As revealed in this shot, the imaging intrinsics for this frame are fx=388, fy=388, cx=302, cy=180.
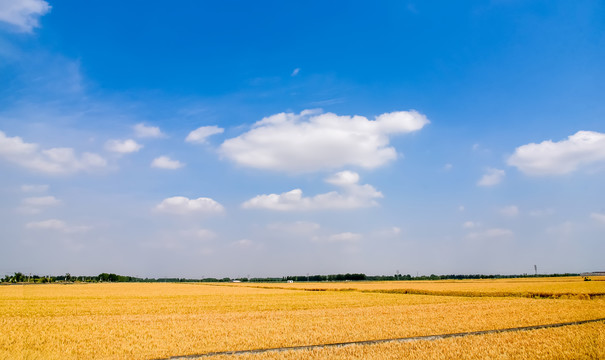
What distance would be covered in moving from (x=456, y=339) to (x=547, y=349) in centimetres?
307

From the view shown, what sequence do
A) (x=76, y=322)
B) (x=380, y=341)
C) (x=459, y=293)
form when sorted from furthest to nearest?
(x=459, y=293)
(x=76, y=322)
(x=380, y=341)

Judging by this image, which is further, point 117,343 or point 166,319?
point 166,319

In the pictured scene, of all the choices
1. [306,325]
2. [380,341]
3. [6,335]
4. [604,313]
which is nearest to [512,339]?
[380,341]

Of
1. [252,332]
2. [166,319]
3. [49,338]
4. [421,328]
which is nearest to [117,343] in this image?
[49,338]

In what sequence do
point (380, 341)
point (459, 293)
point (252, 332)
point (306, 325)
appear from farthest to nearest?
point (459, 293) < point (306, 325) < point (252, 332) < point (380, 341)

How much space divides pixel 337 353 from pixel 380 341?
2.75m

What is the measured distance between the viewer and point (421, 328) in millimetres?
18062

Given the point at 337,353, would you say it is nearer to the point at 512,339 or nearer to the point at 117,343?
the point at 512,339

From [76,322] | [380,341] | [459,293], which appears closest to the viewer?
[380,341]

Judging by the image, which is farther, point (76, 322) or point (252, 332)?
point (76, 322)

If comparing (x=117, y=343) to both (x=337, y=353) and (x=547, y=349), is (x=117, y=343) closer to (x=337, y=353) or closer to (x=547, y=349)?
(x=337, y=353)

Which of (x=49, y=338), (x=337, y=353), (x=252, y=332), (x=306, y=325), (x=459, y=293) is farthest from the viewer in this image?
(x=459, y=293)

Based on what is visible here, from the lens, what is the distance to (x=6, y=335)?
16.9 metres

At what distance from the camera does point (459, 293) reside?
49.4 metres
